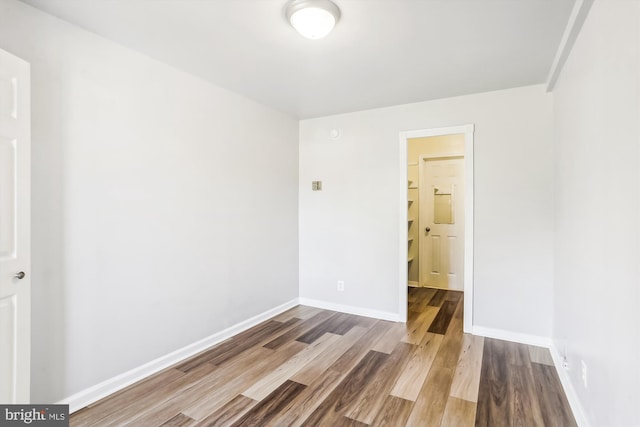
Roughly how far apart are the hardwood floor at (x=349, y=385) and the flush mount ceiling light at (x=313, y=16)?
240cm

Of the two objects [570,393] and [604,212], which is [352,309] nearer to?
[570,393]

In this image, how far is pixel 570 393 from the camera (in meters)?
2.12

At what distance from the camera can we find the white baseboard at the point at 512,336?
300 cm

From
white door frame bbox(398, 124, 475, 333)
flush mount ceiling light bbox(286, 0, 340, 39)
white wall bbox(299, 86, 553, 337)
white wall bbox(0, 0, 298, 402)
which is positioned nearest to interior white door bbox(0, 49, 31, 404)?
white wall bbox(0, 0, 298, 402)

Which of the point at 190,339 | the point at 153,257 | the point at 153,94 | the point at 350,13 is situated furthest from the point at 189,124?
the point at 190,339

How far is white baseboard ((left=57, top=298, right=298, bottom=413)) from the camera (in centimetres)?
206

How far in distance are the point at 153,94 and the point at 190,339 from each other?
2.08 metres

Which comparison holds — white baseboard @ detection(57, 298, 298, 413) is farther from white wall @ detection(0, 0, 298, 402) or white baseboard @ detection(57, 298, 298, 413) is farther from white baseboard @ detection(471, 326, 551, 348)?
white baseboard @ detection(471, 326, 551, 348)

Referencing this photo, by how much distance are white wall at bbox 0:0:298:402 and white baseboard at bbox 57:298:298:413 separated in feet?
0.17

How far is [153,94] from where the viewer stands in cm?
251

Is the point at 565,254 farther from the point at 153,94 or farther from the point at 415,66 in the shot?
the point at 153,94

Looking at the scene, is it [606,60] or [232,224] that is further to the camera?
[232,224]

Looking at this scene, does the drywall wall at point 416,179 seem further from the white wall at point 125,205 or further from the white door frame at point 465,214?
the white wall at point 125,205

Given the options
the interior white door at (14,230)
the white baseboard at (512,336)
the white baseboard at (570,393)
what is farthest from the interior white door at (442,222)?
the interior white door at (14,230)
